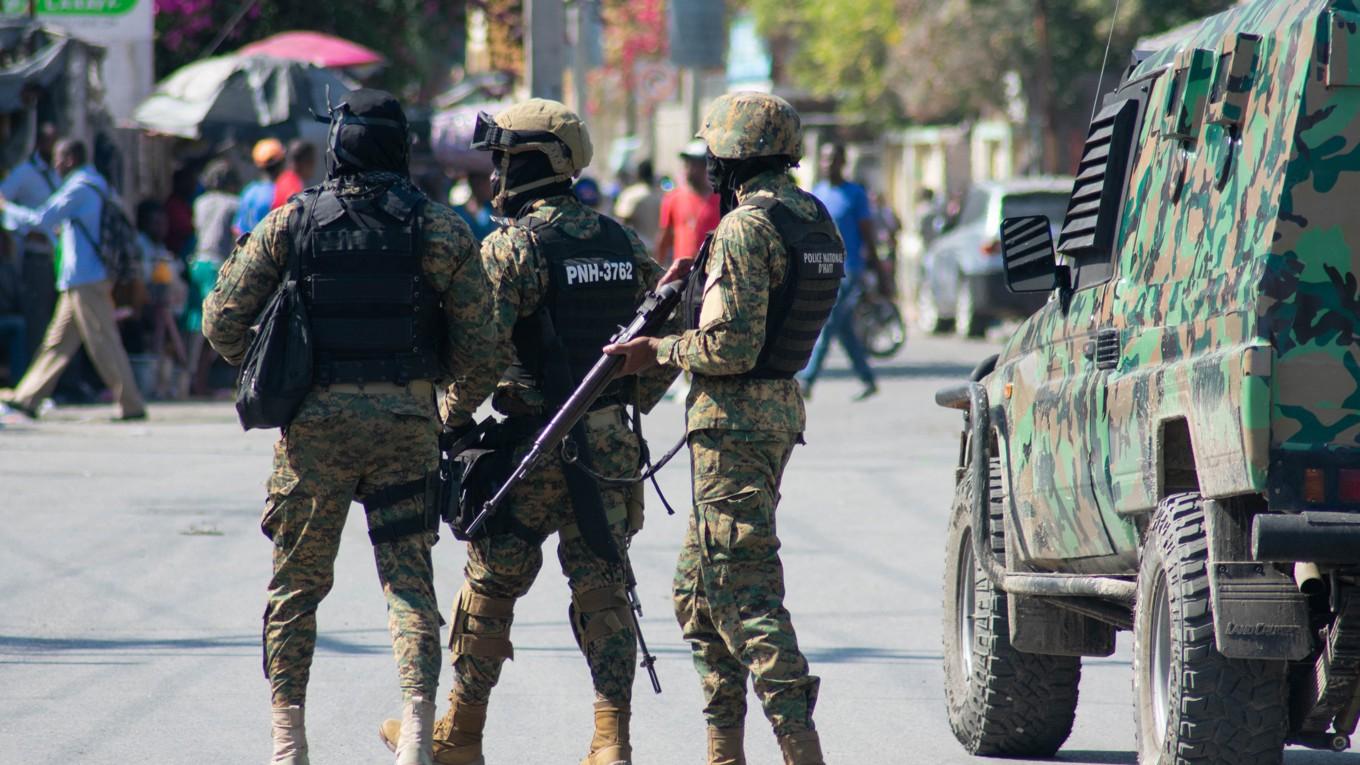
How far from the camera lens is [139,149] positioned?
18.9 m

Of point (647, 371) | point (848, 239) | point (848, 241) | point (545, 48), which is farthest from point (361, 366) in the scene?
point (848, 241)

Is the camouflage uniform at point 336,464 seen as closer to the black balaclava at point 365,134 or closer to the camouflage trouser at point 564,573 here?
the black balaclava at point 365,134

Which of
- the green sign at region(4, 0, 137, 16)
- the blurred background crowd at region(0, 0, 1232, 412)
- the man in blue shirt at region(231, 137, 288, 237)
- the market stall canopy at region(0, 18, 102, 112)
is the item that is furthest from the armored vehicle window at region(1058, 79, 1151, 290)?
the green sign at region(4, 0, 137, 16)

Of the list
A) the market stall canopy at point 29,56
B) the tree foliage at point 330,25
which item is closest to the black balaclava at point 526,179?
the market stall canopy at point 29,56

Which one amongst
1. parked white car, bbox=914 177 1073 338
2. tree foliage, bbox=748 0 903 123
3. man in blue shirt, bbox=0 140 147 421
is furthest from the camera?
tree foliage, bbox=748 0 903 123

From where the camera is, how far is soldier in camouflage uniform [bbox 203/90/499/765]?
5215 mm

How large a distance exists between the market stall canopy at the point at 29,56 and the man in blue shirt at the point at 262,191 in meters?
1.90

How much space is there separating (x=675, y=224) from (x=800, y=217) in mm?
10084

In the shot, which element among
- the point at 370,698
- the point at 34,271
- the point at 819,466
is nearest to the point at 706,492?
the point at 370,698

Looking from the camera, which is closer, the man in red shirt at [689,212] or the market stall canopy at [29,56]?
the man in red shirt at [689,212]

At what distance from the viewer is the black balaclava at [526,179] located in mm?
5641

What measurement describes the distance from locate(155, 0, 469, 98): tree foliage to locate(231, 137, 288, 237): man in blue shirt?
766 cm

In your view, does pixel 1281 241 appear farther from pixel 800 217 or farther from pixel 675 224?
pixel 675 224

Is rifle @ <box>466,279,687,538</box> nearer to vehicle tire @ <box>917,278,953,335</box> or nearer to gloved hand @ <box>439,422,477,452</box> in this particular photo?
gloved hand @ <box>439,422,477,452</box>
